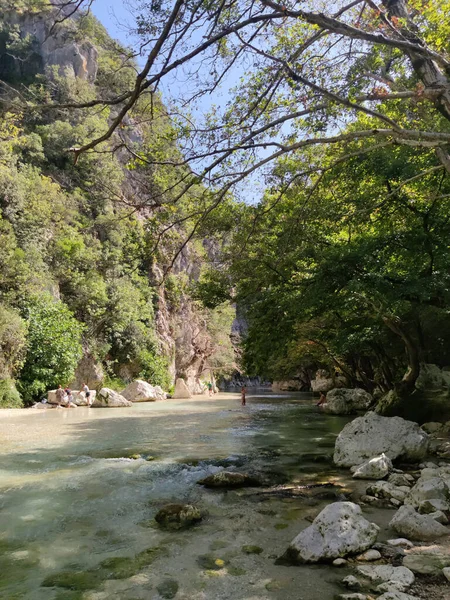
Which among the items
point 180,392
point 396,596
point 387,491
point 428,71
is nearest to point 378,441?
point 387,491

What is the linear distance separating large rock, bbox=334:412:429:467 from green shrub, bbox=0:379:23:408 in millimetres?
14549

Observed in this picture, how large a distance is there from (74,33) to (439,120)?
674 cm

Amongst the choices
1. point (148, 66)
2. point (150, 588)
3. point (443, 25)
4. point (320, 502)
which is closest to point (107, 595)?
point (150, 588)

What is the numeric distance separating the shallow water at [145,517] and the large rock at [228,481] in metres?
0.22

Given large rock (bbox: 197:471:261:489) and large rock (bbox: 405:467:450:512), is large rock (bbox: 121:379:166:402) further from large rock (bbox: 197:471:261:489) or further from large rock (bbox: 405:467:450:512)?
large rock (bbox: 405:467:450:512)

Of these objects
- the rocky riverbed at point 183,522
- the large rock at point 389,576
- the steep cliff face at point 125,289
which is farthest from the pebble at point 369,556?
the steep cliff face at point 125,289

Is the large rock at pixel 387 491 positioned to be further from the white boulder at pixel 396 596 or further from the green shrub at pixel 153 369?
the green shrub at pixel 153 369

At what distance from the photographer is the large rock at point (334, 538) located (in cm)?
367

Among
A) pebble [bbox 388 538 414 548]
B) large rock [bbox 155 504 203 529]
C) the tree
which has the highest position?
the tree

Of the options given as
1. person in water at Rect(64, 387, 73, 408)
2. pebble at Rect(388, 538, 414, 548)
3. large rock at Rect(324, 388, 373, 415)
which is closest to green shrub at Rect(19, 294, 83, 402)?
person in water at Rect(64, 387, 73, 408)

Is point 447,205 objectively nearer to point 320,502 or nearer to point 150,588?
point 320,502

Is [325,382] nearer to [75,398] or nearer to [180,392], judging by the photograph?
[180,392]

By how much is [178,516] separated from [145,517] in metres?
0.49

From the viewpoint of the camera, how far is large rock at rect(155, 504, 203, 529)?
182 inches
